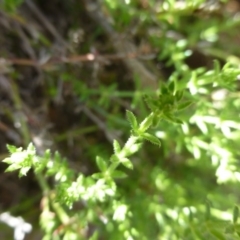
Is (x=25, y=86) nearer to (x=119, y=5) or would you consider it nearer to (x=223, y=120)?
(x=119, y=5)

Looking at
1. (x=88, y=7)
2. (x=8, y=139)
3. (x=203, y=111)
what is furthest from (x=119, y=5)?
(x=8, y=139)

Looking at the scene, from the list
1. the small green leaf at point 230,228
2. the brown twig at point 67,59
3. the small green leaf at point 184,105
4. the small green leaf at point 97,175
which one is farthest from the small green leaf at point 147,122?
the brown twig at point 67,59

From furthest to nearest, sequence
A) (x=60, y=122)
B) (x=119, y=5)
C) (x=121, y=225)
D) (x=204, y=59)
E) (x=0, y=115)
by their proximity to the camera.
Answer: (x=204, y=59) < (x=60, y=122) < (x=0, y=115) < (x=119, y=5) < (x=121, y=225)

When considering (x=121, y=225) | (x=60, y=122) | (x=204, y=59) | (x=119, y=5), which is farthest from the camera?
(x=204, y=59)

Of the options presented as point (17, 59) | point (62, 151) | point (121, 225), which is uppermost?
point (17, 59)

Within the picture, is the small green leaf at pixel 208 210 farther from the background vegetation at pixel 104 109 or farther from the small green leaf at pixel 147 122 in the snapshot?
the small green leaf at pixel 147 122

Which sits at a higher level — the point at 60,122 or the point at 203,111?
the point at 203,111

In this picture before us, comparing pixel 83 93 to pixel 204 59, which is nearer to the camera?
pixel 83 93

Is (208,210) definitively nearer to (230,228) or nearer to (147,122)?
(230,228)

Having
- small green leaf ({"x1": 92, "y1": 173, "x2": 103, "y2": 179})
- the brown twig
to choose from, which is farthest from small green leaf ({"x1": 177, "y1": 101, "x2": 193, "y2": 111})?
the brown twig

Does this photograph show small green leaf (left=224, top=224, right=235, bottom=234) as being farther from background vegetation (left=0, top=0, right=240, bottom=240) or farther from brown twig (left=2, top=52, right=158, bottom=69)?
brown twig (left=2, top=52, right=158, bottom=69)
